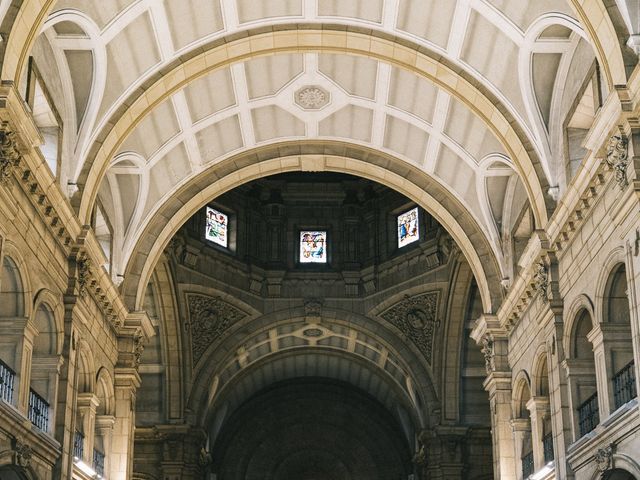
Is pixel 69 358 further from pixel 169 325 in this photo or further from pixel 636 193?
pixel 169 325

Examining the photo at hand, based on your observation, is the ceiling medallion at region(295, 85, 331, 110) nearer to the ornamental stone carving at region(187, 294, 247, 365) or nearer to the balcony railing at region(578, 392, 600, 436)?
the balcony railing at region(578, 392, 600, 436)

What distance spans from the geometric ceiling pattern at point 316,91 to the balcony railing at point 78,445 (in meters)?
4.67

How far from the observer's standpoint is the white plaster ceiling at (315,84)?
20828mm

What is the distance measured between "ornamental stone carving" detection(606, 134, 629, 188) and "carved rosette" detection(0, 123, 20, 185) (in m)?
9.22

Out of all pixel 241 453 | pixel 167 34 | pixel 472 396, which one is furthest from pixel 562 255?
pixel 241 453

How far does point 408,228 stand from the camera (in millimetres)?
41156

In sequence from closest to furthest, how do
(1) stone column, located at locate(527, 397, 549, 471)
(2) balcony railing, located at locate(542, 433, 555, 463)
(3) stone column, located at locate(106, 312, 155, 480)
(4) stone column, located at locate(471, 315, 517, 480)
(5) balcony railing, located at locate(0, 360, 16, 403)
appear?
1. (5) balcony railing, located at locate(0, 360, 16, 403)
2. (2) balcony railing, located at locate(542, 433, 555, 463)
3. (1) stone column, located at locate(527, 397, 549, 471)
4. (3) stone column, located at locate(106, 312, 155, 480)
5. (4) stone column, located at locate(471, 315, 517, 480)

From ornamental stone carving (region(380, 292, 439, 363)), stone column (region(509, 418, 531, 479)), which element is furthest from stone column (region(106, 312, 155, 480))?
ornamental stone carving (region(380, 292, 439, 363))

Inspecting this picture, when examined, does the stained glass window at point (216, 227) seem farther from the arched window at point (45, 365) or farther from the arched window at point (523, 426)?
the arched window at point (45, 365)

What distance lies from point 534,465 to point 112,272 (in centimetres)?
1078

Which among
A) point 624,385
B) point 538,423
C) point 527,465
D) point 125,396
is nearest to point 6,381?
point 125,396

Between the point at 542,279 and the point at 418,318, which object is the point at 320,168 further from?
the point at 418,318

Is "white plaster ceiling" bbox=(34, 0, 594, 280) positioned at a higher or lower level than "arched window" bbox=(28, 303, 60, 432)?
higher

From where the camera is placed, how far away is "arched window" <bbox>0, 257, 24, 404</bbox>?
17.4 m
